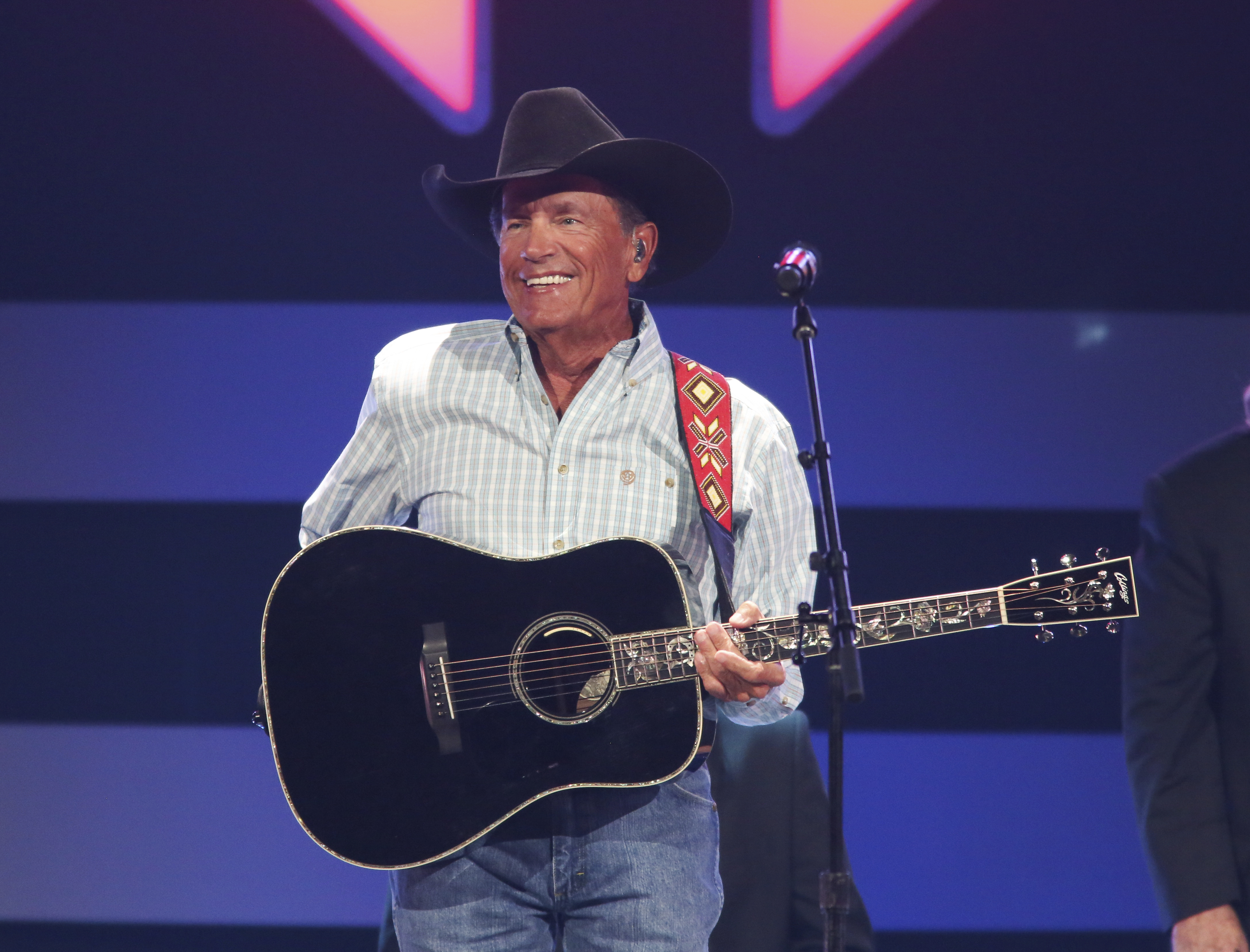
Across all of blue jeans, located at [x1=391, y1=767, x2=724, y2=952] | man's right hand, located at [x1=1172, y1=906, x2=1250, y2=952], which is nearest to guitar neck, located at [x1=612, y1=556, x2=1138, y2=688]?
blue jeans, located at [x1=391, y1=767, x2=724, y2=952]

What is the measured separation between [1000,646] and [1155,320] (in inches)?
47.7

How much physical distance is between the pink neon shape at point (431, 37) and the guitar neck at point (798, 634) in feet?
7.68

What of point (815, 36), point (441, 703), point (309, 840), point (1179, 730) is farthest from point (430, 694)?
point (815, 36)

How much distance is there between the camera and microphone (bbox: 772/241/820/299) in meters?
2.09

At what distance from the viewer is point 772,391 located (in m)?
4.00

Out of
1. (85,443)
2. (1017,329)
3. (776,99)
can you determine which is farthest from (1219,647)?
(85,443)

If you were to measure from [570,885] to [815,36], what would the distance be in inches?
113

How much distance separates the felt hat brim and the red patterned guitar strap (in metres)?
0.38

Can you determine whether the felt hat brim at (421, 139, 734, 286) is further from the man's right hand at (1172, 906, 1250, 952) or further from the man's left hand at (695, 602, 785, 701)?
the man's right hand at (1172, 906, 1250, 952)

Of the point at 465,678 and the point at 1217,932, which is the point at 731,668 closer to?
the point at 465,678

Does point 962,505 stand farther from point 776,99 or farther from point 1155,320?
point 776,99

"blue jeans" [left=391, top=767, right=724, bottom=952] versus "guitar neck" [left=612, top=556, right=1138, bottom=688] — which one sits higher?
"guitar neck" [left=612, top=556, right=1138, bottom=688]

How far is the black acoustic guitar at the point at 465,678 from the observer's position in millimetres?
2271

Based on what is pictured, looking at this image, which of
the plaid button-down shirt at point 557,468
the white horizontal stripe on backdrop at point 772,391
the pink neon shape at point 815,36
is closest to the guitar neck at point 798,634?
the plaid button-down shirt at point 557,468
